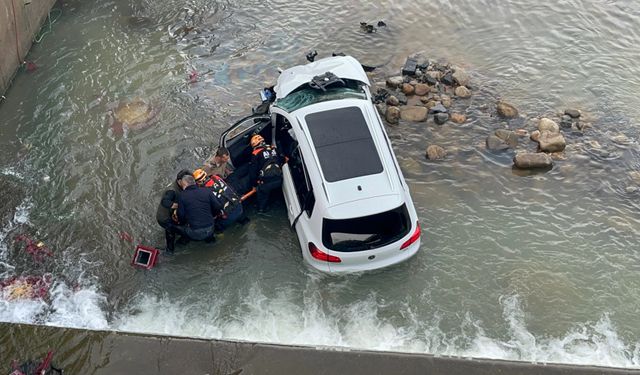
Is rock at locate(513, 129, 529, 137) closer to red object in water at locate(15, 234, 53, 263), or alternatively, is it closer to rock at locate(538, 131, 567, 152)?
rock at locate(538, 131, 567, 152)

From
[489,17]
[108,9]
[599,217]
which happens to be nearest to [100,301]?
[599,217]

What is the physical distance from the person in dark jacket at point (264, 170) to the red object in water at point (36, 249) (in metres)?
3.92

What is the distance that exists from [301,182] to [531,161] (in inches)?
201

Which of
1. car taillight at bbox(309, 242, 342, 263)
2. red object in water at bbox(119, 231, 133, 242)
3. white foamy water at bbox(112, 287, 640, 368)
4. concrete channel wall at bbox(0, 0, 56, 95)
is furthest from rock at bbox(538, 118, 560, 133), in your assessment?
concrete channel wall at bbox(0, 0, 56, 95)

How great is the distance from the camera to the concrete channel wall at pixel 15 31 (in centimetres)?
1337

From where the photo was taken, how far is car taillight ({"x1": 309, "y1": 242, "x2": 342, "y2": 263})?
8391mm

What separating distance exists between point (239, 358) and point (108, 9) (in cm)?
1287

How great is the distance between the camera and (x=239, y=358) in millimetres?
7656

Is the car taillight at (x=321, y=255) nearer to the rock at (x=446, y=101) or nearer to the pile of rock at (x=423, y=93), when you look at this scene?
the pile of rock at (x=423, y=93)

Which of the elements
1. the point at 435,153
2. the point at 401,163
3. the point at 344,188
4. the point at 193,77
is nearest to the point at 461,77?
the point at 435,153

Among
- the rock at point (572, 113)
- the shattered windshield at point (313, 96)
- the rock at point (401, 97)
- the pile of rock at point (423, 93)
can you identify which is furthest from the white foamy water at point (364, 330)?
the rock at point (401, 97)

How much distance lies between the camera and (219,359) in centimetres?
766

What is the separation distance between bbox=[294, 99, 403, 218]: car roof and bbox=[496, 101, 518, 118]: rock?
4.50 meters

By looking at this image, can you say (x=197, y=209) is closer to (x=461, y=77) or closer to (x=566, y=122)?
(x=461, y=77)
